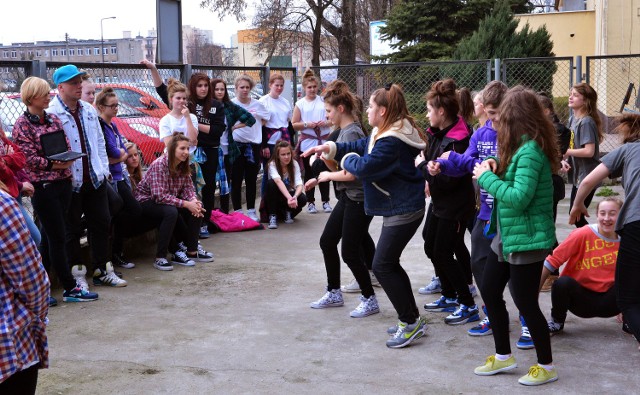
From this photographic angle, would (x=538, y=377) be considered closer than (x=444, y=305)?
Yes

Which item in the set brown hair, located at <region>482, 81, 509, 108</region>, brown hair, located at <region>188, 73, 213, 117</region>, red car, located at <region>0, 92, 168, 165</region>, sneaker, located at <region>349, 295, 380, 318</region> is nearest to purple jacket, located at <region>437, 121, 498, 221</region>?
brown hair, located at <region>482, 81, 509, 108</region>

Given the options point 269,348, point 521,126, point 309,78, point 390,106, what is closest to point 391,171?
point 390,106

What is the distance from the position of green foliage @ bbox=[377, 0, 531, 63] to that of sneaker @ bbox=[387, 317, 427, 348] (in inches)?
735

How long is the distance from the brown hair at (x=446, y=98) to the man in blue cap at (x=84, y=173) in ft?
9.27

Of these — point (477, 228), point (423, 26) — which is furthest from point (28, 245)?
point (423, 26)

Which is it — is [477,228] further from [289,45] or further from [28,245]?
[289,45]

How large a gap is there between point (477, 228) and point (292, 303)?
1.84 m

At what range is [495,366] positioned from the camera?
470 centimetres

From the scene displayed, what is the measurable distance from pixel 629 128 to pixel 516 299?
1.36 meters

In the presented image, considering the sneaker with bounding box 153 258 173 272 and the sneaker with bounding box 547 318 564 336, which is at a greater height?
the sneaker with bounding box 153 258 173 272

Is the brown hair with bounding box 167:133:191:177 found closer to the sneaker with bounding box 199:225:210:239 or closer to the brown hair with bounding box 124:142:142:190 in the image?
the brown hair with bounding box 124:142:142:190

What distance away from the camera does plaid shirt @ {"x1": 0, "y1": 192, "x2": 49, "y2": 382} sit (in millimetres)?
2711

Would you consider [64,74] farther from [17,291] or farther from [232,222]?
[17,291]

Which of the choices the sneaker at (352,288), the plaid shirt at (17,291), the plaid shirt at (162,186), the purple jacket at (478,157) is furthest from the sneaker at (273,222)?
the plaid shirt at (17,291)
